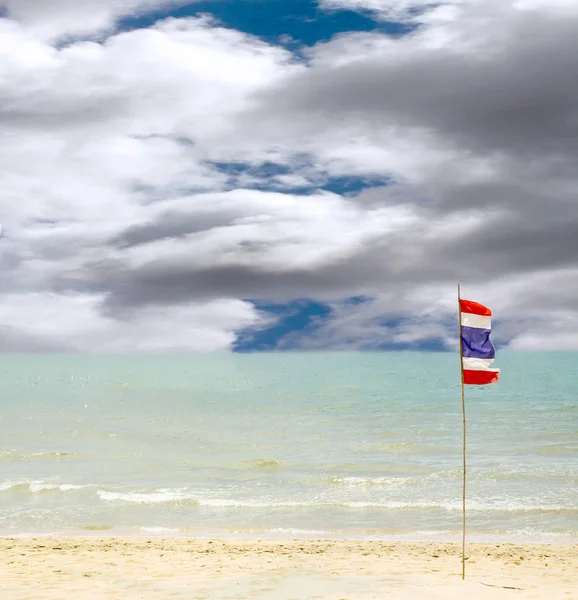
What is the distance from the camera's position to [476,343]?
13.0 meters

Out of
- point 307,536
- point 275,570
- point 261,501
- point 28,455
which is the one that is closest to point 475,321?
point 275,570

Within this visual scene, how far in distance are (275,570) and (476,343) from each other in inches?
221

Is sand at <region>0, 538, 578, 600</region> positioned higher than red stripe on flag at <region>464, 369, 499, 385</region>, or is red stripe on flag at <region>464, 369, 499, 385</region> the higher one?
red stripe on flag at <region>464, 369, 499, 385</region>

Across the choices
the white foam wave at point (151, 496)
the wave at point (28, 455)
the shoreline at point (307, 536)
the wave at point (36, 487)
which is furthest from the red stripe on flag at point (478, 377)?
the wave at point (28, 455)

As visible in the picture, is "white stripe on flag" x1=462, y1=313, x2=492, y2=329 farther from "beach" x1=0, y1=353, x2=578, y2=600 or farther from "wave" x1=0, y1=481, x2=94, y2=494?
"wave" x1=0, y1=481, x2=94, y2=494

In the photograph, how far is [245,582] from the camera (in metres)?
12.9

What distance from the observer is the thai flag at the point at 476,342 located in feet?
Answer: 42.3

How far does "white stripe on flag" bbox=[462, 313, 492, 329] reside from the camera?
12961mm

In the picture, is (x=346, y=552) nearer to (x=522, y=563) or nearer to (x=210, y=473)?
(x=522, y=563)

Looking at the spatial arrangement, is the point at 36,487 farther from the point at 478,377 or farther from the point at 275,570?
the point at 478,377

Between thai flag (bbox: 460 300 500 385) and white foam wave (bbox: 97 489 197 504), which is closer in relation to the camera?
thai flag (bbox: 460 300 500 385)

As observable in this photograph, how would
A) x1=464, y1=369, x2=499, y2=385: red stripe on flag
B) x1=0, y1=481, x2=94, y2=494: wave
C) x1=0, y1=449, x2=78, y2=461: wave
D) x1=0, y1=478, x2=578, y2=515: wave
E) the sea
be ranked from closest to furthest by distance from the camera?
1. x1=464, y1=369, x2=499, y2=385: red stripe on flag
2. the sea
3. x1=0, y1=478, x2=578, y2=515: wave
4. x1=0, y1=481, x2=94, y2=494: wave
5. x1=0, y1=449, x2=78, y2=461: wave

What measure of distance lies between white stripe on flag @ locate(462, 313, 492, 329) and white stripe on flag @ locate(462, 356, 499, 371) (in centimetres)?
58

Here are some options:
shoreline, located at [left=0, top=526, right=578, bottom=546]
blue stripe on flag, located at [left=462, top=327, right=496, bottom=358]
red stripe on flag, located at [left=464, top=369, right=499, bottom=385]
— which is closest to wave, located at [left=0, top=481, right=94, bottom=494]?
shoreline, located at [left=0, top=526, right=578, bottom=546]
